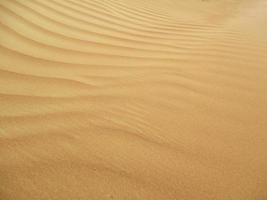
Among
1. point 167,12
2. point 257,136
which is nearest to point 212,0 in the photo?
point 167,12

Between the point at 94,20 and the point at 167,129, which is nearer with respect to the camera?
the point at 167,129

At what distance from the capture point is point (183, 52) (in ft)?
6.32

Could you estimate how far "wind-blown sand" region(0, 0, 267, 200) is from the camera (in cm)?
83

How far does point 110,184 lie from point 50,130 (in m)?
0.36

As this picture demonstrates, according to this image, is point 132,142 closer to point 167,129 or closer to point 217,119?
point 167,129

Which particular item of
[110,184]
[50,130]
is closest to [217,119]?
[110,184]

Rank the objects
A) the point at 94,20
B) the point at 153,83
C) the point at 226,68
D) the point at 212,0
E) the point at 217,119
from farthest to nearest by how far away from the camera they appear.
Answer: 1. the point at 212,0
2. the point at 94,20
3. the point at 226,68
4. the point at 153,83
5. the point at 217,119

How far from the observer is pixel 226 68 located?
1.70 metres

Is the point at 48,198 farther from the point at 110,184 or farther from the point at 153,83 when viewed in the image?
the point at 153,83

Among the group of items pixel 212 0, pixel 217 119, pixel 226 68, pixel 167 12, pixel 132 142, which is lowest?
pixel 132 142

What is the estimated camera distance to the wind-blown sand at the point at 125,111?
2.73 feet

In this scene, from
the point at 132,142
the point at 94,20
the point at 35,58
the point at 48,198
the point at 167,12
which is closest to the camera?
the point at 48,198

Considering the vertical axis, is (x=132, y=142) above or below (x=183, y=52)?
below

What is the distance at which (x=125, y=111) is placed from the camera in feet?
3.89
